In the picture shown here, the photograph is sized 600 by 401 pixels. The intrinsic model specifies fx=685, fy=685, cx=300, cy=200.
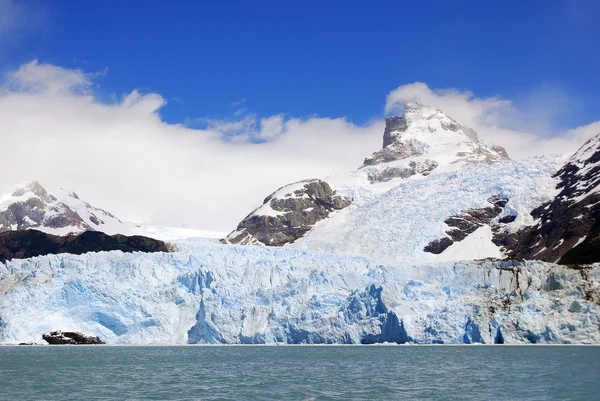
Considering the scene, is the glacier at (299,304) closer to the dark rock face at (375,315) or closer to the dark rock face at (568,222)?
the dark rock face at (375,315)

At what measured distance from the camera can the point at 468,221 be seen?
493ft

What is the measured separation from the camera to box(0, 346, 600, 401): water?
99.3ft

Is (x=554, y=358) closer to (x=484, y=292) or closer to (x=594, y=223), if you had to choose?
(x=484, y=292)

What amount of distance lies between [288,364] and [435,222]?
10338 cm

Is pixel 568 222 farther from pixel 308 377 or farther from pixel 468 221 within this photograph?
pixel 308 377

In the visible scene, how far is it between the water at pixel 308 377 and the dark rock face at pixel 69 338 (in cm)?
1657

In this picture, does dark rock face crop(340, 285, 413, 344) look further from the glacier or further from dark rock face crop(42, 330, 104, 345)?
dark rock face crop(42, 330, 104, 345)

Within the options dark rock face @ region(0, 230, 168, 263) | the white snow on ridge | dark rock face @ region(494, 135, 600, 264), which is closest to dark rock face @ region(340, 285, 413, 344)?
dark rock face @ region(494, 135, 600, 264)

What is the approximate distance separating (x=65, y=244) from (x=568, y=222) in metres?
109

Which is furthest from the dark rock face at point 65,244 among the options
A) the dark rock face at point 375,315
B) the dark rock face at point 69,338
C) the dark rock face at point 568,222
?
the dark rock face at point 375,315

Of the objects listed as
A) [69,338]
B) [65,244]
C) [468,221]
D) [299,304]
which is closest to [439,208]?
[468,221]

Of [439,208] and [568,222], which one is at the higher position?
[439,208]

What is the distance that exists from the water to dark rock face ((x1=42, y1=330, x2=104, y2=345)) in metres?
16.6

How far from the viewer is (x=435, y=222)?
146 meters
